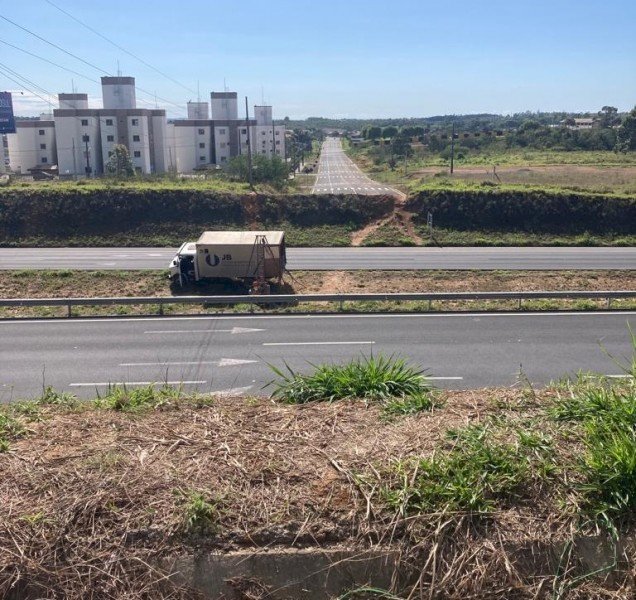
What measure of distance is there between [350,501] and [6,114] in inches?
1710

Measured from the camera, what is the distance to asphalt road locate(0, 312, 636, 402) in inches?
579

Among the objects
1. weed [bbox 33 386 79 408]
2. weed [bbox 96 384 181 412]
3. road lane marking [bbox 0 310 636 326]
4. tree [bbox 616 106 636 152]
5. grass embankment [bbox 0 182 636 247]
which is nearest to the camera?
weed [bbox 96 384 181 412]

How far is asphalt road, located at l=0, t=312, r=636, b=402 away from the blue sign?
23871 mm

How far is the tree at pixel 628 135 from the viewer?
9925 centimetres

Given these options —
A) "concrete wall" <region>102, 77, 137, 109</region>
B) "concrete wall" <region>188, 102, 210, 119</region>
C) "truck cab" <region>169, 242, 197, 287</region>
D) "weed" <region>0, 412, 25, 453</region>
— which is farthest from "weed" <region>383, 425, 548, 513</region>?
"concrete wall" <region>188, 102, 210, 119</region>

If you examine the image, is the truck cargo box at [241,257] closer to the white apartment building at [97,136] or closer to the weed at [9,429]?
the weed at [9,429]

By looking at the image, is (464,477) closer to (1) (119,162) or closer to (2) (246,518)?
(2) (246,518)

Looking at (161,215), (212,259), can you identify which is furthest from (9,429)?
(161,215)

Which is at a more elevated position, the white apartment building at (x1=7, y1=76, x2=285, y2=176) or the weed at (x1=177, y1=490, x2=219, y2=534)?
the white apartment building at (x1=7, y1=76, x2=285, y2=176)

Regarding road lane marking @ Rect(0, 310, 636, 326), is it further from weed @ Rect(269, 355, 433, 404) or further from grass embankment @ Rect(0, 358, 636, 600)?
grass embankment @ Rect(0, 358, 636, 600)

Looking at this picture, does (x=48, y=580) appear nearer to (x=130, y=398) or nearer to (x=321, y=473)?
(x=321, y=473)

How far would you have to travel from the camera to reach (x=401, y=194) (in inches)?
1816

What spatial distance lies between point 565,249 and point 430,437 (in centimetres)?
3596

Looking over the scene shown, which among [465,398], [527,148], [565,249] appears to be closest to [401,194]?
[565,249]
